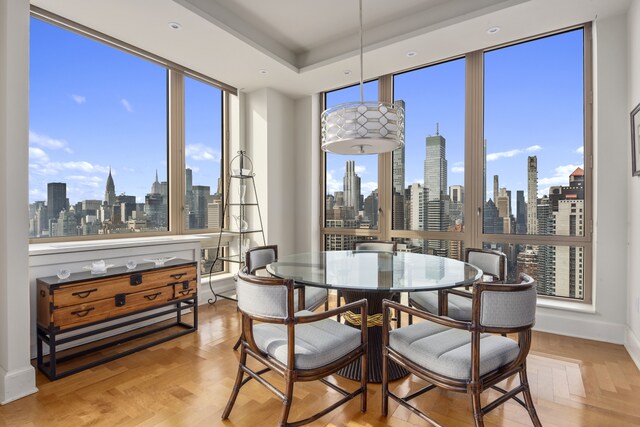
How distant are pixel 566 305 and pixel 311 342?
2774 millimetres

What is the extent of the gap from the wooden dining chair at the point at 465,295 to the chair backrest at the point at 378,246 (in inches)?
31.5

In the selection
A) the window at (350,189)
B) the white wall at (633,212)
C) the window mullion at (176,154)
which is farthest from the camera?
the window at (350,189)

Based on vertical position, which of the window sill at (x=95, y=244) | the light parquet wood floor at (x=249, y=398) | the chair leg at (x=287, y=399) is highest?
the window sill at (x=95, y=244)

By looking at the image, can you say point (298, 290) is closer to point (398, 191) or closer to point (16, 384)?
point (16, 384)

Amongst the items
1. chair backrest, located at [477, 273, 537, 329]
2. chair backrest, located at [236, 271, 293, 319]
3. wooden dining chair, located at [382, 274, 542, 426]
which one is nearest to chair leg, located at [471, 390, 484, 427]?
wooden dining chair, located at [382, 274, 542, 426]

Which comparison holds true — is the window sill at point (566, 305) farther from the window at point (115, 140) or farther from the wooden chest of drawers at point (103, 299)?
the window at point (115, 140)

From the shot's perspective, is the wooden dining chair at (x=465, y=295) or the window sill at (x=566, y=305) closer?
the wooden dining chair at (x=465, y=295)

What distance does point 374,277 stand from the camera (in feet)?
7.09

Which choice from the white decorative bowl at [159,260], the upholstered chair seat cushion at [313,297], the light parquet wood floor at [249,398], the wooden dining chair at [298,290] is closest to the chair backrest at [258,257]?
the wooden dining chair at [298,290]

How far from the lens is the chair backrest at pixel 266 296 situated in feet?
5.41

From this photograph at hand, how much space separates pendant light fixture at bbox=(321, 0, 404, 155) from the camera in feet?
7.16

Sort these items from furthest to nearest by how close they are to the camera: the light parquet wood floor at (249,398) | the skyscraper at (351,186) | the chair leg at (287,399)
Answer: the skyscraper at (351,186)
the light parquet wood floor at (249,398)
the chair leg at (287,399)

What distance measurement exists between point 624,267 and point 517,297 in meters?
2.18

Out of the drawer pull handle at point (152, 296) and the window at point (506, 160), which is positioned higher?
the window at point (506, 160)
